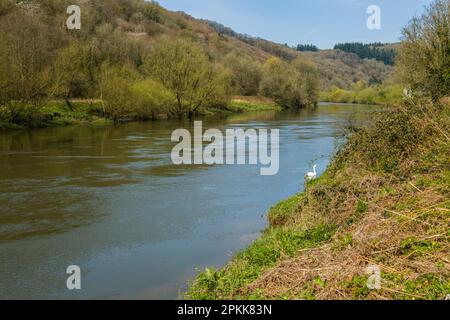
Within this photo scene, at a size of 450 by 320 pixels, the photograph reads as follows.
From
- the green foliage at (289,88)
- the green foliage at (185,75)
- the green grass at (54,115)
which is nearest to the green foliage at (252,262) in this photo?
the green grass at (54,115)

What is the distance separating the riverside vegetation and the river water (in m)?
1.37

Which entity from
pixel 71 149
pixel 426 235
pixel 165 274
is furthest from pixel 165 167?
pixel 426 235

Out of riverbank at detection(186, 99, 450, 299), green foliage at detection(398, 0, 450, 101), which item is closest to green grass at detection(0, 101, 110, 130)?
green foliage at detection(398, 0, 450, 101)

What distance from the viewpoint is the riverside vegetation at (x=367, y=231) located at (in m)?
6.11

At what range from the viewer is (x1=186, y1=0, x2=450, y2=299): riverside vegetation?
611cm

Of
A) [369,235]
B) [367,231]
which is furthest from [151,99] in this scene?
[369,235]

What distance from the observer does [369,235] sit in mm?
7309

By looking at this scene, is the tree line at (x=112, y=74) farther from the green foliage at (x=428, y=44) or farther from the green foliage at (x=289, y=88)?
the green foliage at (x=428, y=44)

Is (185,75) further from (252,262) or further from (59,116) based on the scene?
(252,262)

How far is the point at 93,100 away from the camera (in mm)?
51438

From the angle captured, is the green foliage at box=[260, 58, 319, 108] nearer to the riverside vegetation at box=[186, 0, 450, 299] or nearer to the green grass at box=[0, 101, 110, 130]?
the green grass at box=[0, 101, 110, 130]

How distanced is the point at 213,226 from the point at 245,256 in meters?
3.77

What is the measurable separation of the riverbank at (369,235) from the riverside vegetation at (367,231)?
2cm
